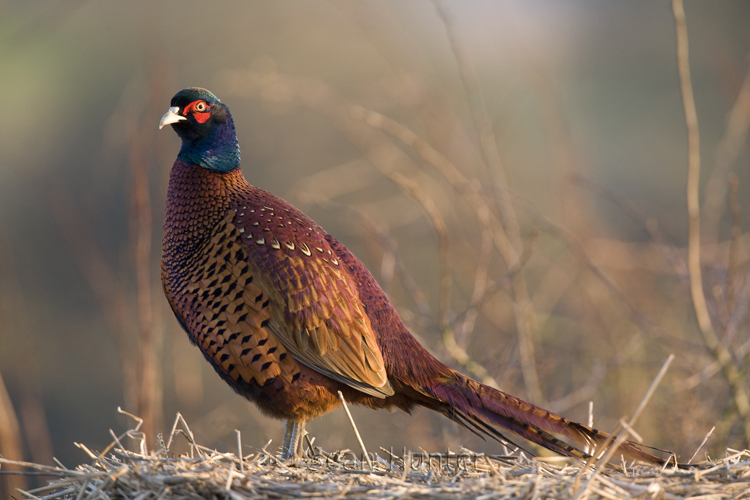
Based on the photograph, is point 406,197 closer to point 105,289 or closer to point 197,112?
point 105,289

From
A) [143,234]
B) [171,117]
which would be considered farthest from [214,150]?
[143,234]

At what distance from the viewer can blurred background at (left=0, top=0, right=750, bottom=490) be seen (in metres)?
4.10

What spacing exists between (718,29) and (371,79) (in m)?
5.23

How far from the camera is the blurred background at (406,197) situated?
13.4 feet

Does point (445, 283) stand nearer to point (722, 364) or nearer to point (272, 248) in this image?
point (272, 248)

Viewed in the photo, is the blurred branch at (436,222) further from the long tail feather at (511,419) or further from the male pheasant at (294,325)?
the long tail feather at (511,419)

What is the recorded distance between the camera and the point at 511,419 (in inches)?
110

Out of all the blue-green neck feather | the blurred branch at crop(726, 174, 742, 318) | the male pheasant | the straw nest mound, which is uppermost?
the blue-green neck feather

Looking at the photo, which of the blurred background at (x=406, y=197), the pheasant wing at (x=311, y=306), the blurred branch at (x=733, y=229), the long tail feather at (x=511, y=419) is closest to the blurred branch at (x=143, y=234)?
the blurred background at (x=406, y=197)

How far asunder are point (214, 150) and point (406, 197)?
15.0 feet

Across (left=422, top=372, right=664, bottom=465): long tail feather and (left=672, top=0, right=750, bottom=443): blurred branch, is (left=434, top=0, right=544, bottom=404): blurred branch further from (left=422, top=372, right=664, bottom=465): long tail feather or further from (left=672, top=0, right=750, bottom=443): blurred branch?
(left=422, top=372, right=664, bottom=465): long tail feather

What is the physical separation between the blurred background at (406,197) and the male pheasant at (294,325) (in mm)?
698

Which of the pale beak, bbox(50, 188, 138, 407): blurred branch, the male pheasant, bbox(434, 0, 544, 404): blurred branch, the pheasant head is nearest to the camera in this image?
the male pheasant

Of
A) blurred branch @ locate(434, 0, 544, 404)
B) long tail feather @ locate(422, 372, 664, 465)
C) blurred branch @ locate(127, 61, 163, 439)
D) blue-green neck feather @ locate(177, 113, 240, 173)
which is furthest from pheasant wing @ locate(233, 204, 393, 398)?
blurred branch @ locate(434, 0, 544, 404)
